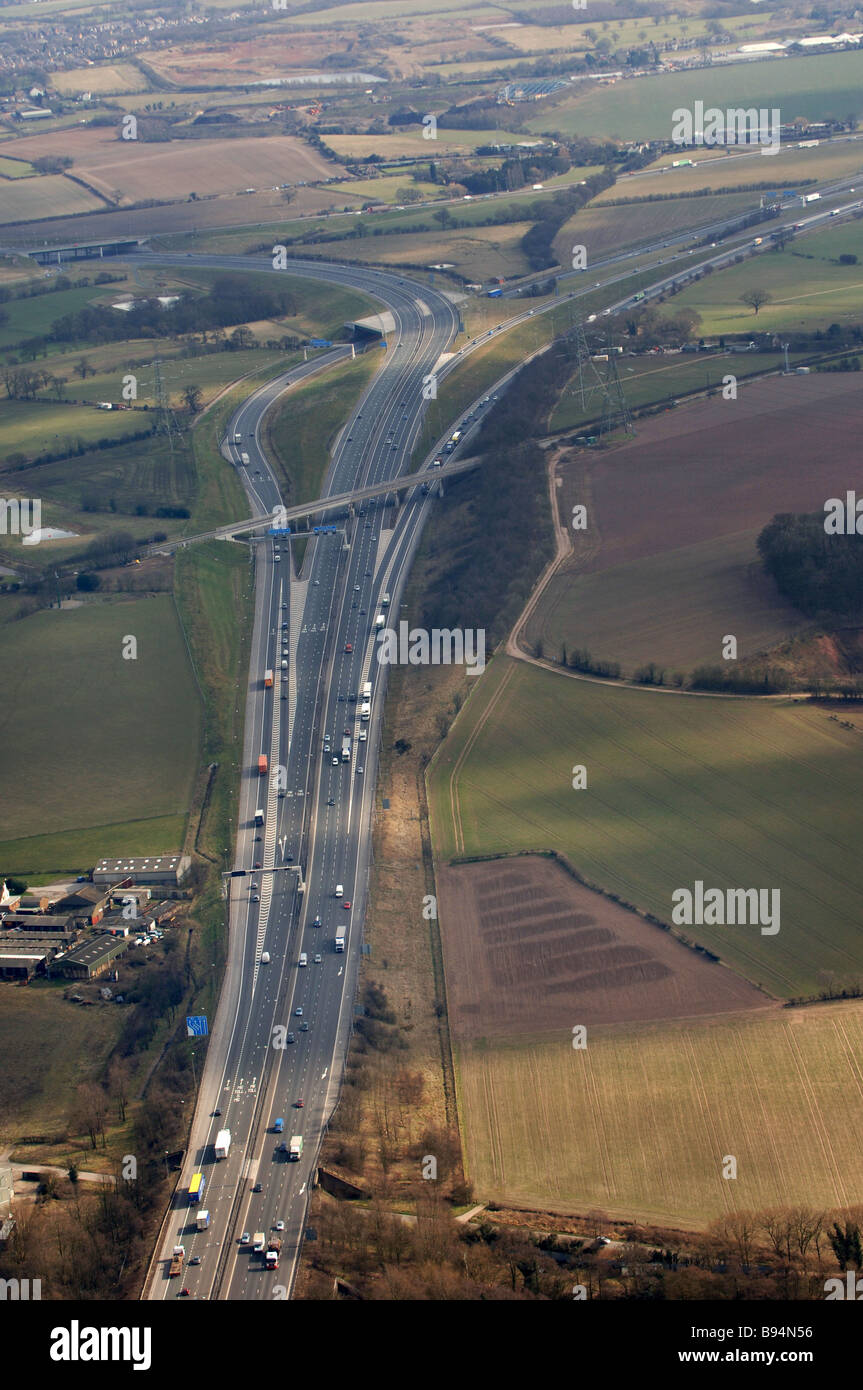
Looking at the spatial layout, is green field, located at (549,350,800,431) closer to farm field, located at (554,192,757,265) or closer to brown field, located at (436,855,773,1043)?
farm field, located at (554,192,757,265)

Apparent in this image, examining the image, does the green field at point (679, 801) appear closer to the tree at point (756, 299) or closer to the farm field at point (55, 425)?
the farm field at point (55, 425)

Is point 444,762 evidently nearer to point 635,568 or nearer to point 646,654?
point 646,654

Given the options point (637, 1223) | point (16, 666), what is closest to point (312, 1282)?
point (637, 1223)

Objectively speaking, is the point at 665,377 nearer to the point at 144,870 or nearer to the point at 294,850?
the point at 294,850

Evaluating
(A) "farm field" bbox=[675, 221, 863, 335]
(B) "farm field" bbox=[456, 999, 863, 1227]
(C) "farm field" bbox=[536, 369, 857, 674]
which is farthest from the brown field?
(A) "farm field" bbox=[675, 221, 863, 335]

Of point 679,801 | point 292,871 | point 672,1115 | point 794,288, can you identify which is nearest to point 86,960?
point 292,871
